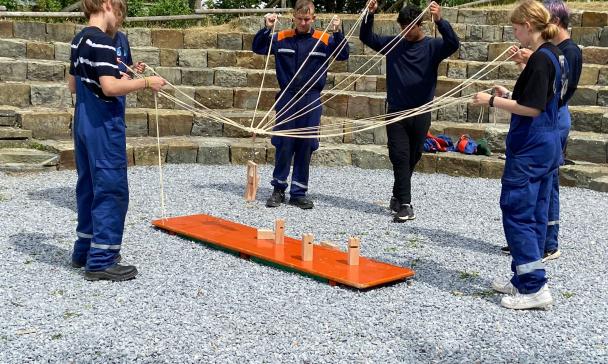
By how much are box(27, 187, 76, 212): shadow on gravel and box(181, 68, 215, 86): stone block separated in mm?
4110

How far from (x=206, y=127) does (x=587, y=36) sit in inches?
241

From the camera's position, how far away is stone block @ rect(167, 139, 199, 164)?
8.36 metres

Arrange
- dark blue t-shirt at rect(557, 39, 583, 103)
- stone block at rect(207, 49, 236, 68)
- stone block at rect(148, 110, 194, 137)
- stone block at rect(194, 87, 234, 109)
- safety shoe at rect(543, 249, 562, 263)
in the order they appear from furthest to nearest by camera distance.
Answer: stone block at rect(207, 49, 236, 68)
stone block at rect(194, 87, 234, 109)
stone block at rect(148, 110, 194, 137)
safety shoe at rect(543, 249, 562, 263)
dark blue t-shirt at rect(557, 39, 583, 103)

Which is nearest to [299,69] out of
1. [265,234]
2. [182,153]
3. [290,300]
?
[265,234]

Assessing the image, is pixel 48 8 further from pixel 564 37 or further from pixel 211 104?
pixel 564 37

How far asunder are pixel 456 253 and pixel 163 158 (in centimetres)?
459

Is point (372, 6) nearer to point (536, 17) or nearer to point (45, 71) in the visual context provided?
point (536, 17)

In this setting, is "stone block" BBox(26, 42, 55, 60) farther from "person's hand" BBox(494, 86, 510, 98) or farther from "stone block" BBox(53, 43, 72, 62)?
"person's hand" BBox(494, 86, 510, 98)

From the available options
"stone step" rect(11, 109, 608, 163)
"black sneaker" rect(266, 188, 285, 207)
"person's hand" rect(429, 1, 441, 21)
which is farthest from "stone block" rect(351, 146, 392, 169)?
"person's hand" rect(429, 1, 441, 21)

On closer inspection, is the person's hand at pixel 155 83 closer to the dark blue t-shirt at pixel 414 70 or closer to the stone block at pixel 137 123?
the dark blue t-shirt at pixel 414 70

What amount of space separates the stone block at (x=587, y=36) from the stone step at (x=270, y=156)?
3.36m

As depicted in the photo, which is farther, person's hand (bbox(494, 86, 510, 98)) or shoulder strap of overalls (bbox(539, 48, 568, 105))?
person's hand (bbox(494, 86, 510, 98))

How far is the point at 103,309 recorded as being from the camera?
352 centimetres

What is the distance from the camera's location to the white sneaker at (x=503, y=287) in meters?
3.94
